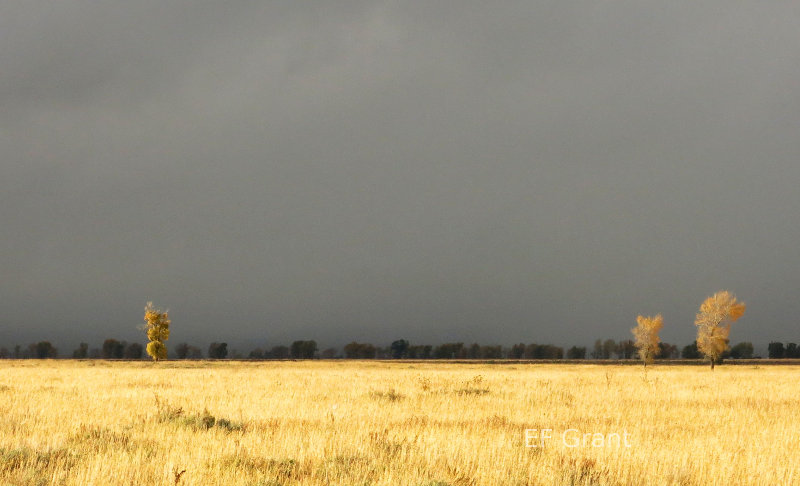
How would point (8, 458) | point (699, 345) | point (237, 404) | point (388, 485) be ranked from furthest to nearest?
1. point (699, 345)
2. point (237, 404)
3. point (8, 458)
4. point (388, 485)

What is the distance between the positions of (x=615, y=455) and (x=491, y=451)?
2.11 metres

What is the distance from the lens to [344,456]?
960 centimetres

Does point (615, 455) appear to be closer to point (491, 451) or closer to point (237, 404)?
point (491, 451)

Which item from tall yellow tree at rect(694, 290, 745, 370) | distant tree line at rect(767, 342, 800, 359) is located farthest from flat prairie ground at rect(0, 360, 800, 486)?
distant tree line at rect(767, 342, 800, 359)

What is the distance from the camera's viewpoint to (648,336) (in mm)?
93062

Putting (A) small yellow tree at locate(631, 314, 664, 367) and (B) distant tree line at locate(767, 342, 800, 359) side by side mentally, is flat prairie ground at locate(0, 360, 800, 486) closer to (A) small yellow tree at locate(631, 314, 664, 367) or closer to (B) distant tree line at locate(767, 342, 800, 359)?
(A) small yellow tree at locate(631, 314, 664, 367)

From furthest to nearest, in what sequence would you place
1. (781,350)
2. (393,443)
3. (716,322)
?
(781,350) < (716,322) < (393,443)

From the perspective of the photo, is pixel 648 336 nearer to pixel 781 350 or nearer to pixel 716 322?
pixel 716 322

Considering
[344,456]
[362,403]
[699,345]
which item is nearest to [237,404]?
[362,403]

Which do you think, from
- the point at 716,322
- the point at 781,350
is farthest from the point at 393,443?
the point at 781,350

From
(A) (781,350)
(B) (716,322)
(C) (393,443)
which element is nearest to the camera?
(C) (393,443)

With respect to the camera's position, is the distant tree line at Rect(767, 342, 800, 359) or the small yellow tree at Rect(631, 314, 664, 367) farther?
the distant tree line at Rect(767, 342, 800, 359)

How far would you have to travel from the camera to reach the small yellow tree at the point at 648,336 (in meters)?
92.6

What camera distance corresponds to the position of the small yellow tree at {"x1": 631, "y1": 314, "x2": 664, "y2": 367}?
92.6 meters
